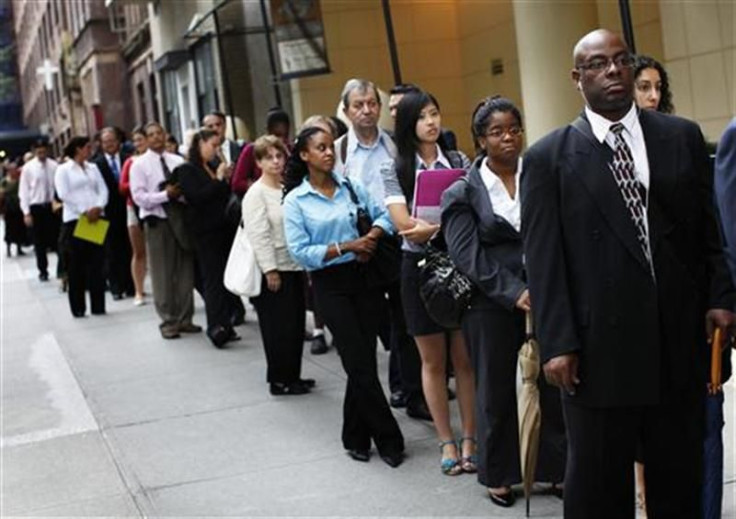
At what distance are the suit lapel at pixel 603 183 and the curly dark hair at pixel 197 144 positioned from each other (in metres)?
7.02

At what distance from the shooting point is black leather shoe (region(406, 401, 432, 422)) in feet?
24.3

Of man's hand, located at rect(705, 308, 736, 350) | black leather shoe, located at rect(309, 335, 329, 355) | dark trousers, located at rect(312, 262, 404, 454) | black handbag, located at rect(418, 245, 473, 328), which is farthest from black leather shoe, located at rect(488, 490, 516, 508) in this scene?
black leather shoe, located at rect(309, 335, 329, 355)

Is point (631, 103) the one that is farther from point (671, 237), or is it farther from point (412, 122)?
point (412, 122)

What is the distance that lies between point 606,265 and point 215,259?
724cm

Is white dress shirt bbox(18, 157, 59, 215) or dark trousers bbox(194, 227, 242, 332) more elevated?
white dress shirt bbox(18, 157, 59, 215)

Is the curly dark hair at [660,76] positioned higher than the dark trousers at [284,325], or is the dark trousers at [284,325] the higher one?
the curly dark hair at [660,76]

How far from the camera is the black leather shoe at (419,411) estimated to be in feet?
24.3

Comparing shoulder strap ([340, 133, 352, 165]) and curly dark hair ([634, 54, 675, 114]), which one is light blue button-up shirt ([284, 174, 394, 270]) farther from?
curly dark hair ([634, 54, 675, 114])

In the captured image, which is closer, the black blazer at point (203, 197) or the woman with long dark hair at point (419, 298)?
the woman with long dark hair at point (419, 298)

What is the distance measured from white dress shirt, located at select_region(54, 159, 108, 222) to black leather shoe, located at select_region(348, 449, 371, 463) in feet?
23.9

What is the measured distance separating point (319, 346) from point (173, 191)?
224cm

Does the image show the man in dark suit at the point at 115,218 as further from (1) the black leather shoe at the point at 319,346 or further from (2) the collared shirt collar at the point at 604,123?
(2) the collared shirt collar at the point at 604,123

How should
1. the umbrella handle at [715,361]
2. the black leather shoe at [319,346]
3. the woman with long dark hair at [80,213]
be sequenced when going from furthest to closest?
the woman with long dark hair at [80,213], the black leather shoe at [319,346], the umbrella handle at [715,361]

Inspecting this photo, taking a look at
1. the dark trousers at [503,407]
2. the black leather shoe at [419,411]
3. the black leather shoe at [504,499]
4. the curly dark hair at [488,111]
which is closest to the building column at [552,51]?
the black leather shoe at [419,411]
